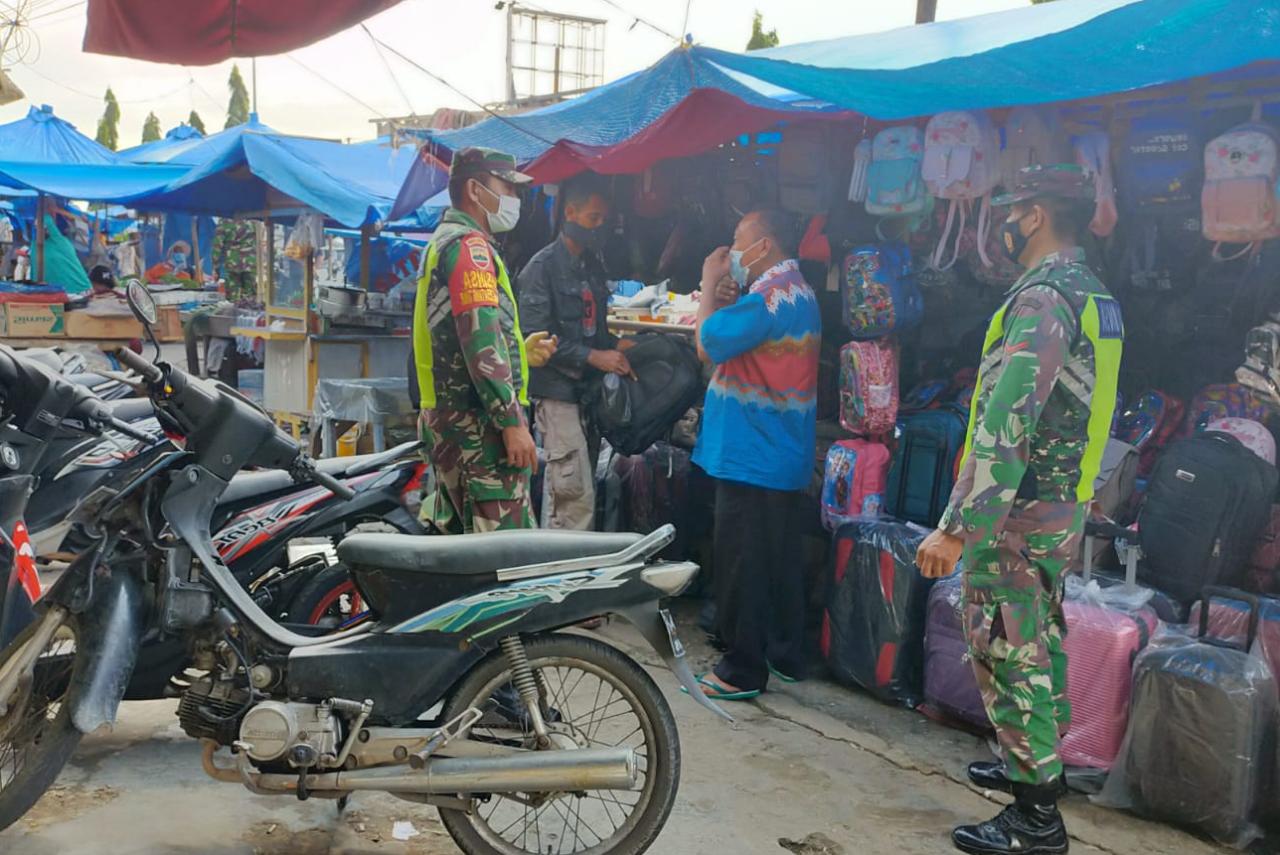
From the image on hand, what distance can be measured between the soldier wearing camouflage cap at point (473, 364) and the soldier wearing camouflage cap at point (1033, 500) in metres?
1.53

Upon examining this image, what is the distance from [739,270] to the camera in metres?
4.70

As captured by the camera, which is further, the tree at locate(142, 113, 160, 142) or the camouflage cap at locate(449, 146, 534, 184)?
the tree at locate(142, 113, 160, 142)

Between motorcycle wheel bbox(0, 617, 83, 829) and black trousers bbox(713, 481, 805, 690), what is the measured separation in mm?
2540

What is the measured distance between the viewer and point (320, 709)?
2.88 meters

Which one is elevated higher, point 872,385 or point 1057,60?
point 1057,60

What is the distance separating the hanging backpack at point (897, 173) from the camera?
470 centimetres

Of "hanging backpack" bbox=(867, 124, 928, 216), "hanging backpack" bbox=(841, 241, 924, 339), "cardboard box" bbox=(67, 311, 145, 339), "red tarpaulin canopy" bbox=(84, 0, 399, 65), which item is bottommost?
"cardboard box" bbox=(67, 311, 145, 339)

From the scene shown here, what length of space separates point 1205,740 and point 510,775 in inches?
84.4

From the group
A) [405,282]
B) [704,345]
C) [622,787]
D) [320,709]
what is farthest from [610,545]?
[405,282]

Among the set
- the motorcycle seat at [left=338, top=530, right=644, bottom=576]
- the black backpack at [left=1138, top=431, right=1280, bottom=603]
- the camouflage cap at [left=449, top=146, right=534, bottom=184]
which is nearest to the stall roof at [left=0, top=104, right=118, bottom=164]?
the camouflage cap at [left=449, top=146, right=534, bottom=184]

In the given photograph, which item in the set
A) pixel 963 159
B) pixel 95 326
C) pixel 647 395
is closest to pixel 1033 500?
pixel 963 159

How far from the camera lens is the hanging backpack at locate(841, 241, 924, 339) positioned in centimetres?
486

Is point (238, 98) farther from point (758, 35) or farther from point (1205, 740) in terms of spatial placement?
point (1205, 740)

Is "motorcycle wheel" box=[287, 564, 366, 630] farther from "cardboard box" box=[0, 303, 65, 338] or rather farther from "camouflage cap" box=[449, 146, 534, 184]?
"cardboard box" box=[0, 303, 65, 338]
